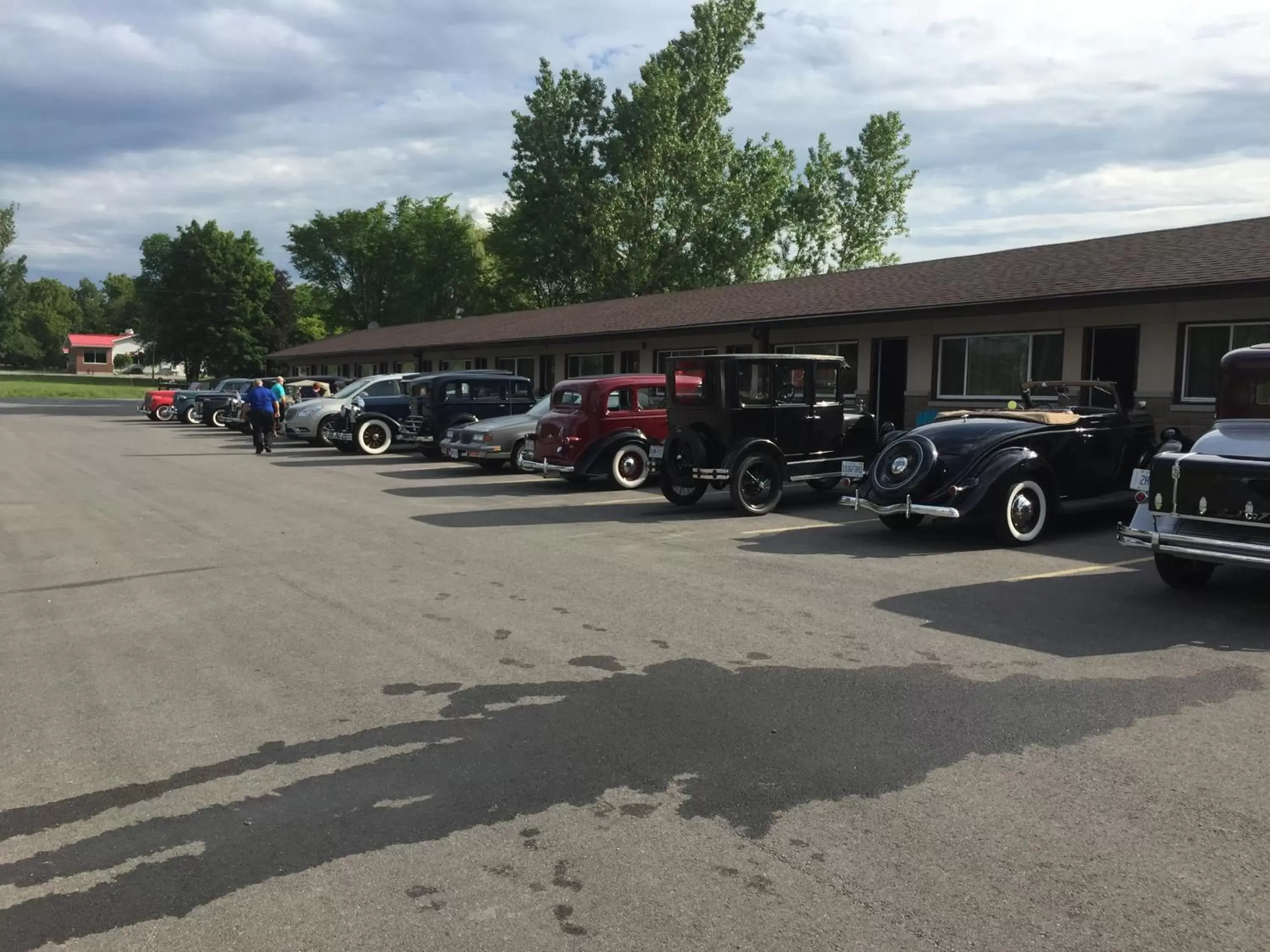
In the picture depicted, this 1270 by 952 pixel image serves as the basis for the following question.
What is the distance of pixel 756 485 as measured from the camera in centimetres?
1255

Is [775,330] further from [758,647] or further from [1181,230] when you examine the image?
[758,647]

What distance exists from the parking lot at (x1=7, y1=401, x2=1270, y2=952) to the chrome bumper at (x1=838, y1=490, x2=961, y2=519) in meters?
0.52

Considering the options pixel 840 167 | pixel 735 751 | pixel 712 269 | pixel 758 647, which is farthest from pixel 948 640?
pixel 840 167

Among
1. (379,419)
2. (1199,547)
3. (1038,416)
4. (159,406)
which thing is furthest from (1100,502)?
(159,406)

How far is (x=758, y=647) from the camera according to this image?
6168mm

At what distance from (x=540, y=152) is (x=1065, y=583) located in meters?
45.3

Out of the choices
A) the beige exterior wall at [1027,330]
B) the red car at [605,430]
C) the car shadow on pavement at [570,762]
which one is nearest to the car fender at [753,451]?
the red car at [605,430]

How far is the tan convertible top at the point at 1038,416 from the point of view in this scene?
10.4m

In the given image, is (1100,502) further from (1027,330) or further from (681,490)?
(1027,330)

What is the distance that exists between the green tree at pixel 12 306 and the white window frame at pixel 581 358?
60563 mm

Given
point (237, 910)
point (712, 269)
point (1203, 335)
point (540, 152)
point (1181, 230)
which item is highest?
point (540, 152)

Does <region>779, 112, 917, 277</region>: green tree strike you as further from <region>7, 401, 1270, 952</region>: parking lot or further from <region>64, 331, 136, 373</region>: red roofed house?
<region>64, 331, 136, 373</region>: red roofed house

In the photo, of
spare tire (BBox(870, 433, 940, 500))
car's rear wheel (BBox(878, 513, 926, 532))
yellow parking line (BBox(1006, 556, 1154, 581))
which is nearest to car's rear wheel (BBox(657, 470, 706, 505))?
car's rear wheel (BBox(878, 513, 926, 532))

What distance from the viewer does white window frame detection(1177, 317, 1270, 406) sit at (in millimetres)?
14961
